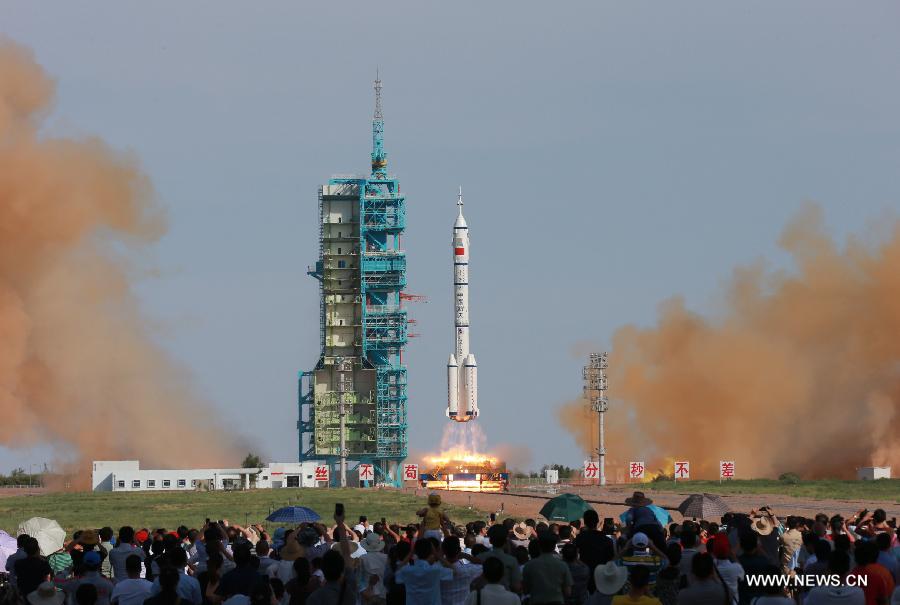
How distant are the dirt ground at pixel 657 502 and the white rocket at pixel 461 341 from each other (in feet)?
36.8

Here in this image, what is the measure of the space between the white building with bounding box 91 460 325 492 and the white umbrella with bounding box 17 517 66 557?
241ft

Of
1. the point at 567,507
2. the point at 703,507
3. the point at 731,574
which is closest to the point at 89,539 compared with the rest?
the point at 731,574

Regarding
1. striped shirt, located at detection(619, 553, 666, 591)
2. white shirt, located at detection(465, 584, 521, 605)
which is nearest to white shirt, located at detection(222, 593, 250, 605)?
white shirt, located at detection(465, 584, 521, 605)

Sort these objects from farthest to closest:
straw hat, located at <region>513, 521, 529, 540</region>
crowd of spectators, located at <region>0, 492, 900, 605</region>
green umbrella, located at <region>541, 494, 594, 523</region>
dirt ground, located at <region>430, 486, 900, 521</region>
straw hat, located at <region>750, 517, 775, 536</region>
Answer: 1. dirt ground, located at <region>430, 486, 900, 521</region>
2. green umbrella, located at <region>541, 494, 594, 523</region>
3. straw hat, located at <region>513, 521, 529, 540</region>
4. straw hat, located at <region>750, 517, 775, 536</region>
5. crowd of spectators, located at <region>0, 492, 900, 605</region>

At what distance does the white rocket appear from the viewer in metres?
98.9

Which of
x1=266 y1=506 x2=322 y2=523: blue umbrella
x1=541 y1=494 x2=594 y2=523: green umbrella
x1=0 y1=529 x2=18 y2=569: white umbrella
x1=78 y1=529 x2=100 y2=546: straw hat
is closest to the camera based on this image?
x1=78 y1=529 x2=100 y2=546: straw hat

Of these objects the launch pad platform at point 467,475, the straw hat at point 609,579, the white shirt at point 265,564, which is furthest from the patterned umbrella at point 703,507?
the launch pad platform at point 467,475

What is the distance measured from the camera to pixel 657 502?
67375mm

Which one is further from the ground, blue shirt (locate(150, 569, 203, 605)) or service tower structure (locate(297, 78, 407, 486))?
service tower structure (locate(297, 78, 407, 486))

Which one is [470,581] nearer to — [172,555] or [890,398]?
[172,555]

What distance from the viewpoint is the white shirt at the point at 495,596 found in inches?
583

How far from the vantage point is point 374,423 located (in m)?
110

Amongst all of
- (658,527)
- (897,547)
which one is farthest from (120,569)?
(897,547)

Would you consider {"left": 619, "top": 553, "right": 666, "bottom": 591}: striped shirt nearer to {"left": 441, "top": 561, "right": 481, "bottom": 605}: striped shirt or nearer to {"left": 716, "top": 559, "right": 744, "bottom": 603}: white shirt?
{"left": 716, "top": 559, "right": 744, "bottom": 603}: white shirt
